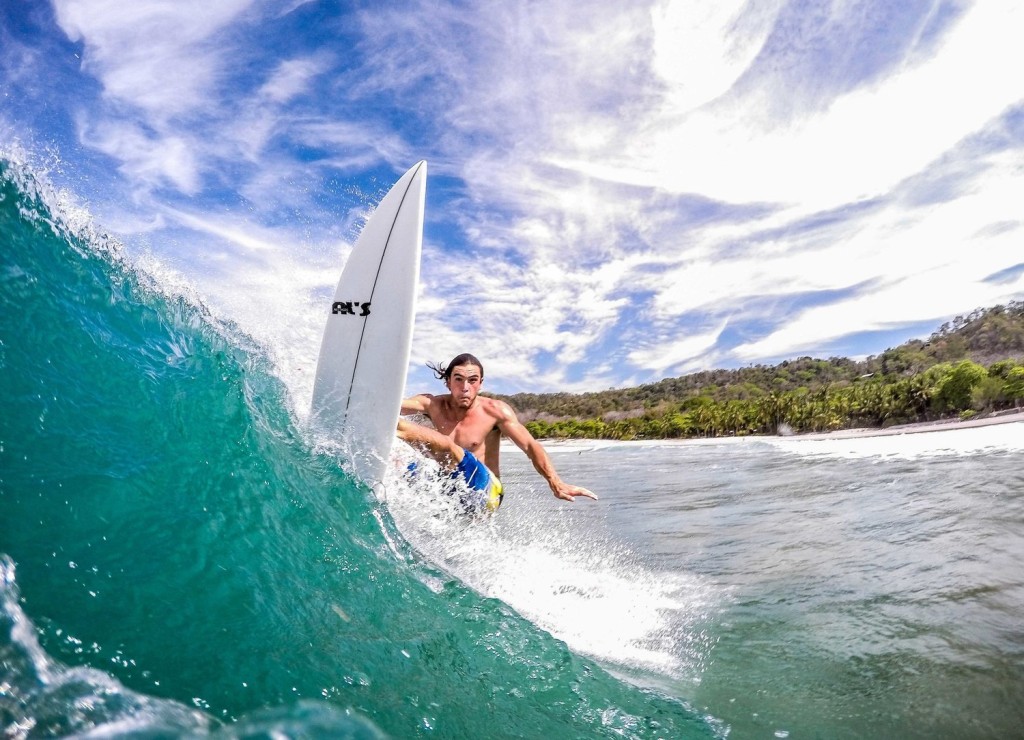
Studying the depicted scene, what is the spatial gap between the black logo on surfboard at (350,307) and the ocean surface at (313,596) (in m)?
0.94

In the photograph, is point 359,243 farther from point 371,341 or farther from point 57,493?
point 57,493

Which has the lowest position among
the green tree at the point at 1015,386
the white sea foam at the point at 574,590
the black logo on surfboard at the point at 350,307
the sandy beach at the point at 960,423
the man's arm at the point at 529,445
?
the white sea foam at the point at 574,590

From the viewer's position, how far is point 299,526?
12.9 ft

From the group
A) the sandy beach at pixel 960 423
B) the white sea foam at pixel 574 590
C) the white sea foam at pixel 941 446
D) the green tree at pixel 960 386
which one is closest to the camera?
the white sea foam at pixel 574 590

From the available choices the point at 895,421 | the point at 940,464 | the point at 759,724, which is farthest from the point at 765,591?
the point at 895,421

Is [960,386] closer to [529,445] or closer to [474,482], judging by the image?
[529,445]

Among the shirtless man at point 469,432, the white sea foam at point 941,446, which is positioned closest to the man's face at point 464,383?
the shirtless man at point 469,432

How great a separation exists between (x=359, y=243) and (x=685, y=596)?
15.8 feet

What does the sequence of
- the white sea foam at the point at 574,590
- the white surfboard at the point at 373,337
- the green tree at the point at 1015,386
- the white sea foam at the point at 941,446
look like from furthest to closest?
the green tree at the point at 1015,386 < the white sea foam at the point at 941,446 < the white surfboard at the point at 373,337 < the white sea foam at the point at 574,590

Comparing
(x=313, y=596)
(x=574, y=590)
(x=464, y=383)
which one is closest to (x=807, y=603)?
(x=574, y=590)

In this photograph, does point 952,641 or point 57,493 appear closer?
point 57,493

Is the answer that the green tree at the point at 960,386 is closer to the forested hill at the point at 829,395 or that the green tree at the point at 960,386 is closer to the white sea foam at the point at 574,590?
A: the forested hill at the point at 829,395

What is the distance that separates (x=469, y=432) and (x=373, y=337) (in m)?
1.28

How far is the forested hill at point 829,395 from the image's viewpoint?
4644 centimetres
